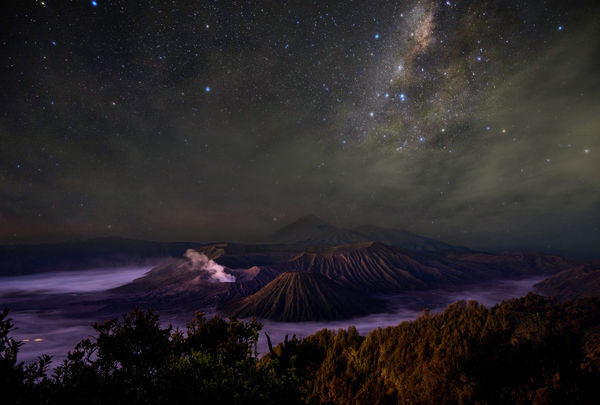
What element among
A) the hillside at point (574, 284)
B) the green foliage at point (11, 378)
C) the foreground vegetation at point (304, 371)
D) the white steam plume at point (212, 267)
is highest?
the green foliage at point (11, 378)

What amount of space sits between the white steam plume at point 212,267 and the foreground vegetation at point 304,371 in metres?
126

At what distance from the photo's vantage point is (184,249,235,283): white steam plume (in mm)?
139600

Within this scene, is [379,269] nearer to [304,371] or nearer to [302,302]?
[302,302]

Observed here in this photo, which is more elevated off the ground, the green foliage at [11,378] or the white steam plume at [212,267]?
the green foliage at [11,378]

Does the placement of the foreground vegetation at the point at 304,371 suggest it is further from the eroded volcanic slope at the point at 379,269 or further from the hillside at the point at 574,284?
the eroded volcanic slope at the point at 379,269

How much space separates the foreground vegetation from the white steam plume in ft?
412

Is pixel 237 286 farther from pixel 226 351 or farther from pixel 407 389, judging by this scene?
pixel 407 389

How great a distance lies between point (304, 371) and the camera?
17547 millimetres

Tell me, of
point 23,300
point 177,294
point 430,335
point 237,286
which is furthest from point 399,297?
point 23,300

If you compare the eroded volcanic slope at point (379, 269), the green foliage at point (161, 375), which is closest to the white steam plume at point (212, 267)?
the eroded volcanic slope at point (379, 269)

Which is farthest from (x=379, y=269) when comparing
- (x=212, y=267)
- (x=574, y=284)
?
(x=212, y=267)

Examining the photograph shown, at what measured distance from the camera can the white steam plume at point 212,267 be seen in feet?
458

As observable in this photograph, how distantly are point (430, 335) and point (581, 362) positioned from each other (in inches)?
396

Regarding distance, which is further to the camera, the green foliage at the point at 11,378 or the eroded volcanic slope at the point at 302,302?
the eroded volcanic slope at the point at 302,302
